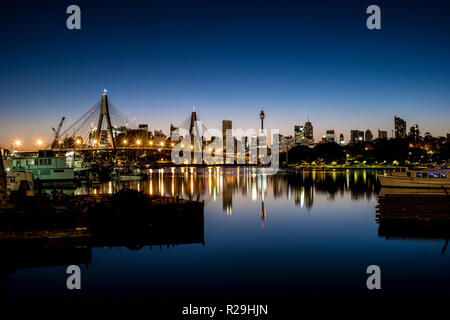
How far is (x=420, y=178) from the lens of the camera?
1746 inches

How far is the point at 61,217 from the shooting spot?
21.3 m

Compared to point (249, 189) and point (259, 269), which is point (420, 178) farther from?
point (259, 269)

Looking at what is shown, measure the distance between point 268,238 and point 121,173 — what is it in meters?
64.6

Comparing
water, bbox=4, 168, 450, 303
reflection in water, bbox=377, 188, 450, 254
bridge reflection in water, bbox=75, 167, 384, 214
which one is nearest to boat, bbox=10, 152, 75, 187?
bridge reflection in water, bbox=75, 167, 384, 214

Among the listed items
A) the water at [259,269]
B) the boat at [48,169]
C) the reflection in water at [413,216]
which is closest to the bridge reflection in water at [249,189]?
the boat at [48,169]

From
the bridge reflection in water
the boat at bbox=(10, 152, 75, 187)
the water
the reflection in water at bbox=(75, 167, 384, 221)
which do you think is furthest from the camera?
the boat at bbox=(10, 152, 75, 187)

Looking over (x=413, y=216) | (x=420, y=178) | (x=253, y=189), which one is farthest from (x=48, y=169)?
(x=413, y=216)

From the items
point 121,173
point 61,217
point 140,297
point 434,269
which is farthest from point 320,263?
point 121,173

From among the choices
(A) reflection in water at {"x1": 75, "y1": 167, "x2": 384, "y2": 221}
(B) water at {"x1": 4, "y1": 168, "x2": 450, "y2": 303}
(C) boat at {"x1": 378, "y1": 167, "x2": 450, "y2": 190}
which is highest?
(C) boat at {"x1": 378, "y1": 167, "x2": 450, "y2": 190}

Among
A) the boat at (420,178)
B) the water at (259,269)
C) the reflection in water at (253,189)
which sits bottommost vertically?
the water at (259,269)

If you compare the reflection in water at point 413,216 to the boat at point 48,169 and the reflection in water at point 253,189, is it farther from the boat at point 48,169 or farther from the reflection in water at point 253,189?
the boat at point 48,169

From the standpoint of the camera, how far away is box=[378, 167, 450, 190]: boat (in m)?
42.3

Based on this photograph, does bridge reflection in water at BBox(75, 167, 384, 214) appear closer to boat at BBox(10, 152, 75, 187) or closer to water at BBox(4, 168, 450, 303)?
boat at BBox(10, 152, 75, 187)

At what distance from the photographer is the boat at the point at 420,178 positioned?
42316 mm
